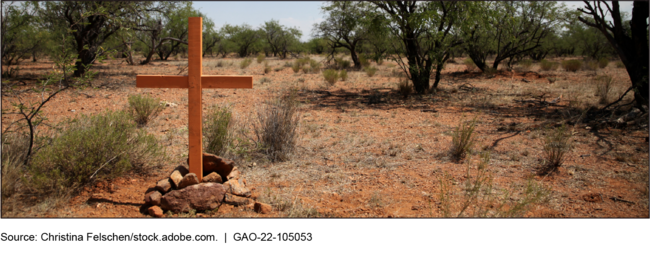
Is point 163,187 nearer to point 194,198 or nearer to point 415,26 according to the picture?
point 194,198

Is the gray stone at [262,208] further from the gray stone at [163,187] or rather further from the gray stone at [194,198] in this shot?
the gray stone at [163,187]

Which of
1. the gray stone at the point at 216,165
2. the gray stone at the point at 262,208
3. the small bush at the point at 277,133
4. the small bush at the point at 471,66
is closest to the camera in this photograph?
the gray stone at the point at 262,208

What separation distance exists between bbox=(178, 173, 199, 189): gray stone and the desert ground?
11.6 inches

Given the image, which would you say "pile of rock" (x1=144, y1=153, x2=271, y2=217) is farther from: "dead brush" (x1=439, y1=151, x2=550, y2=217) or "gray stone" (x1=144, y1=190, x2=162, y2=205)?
"dead brush" (x1=439, y1=151, x2=550, y2=217)

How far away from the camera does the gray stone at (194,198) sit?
10.3 ft

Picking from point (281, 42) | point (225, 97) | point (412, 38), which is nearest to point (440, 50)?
point (412, 38)

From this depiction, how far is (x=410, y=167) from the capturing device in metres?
4.71

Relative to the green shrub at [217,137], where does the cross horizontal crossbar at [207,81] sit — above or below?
above

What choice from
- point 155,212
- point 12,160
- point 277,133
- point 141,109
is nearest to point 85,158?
point 12,160

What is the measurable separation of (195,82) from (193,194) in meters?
0.97

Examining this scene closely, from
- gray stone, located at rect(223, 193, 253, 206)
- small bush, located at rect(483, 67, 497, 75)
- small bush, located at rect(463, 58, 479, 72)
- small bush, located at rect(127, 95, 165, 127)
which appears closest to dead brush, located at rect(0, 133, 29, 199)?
gray stone, located at rect(223, 193, 253, 206)

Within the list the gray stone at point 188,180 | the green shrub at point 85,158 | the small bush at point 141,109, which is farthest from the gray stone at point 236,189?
the small bush at point 141,109

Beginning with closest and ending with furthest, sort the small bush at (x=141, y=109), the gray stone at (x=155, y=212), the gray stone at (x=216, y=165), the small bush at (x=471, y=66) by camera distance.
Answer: the gray stone at (x=155, y=212), the gray stone at (x=216, y=165), the small bush at (x=141, y=109), the small bush at (x=471, y=66)

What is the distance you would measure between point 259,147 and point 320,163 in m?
0.87
